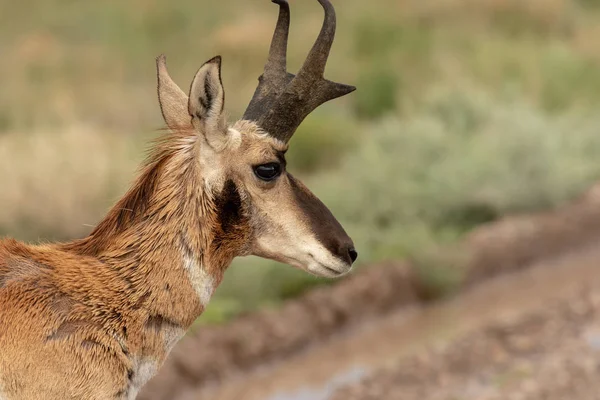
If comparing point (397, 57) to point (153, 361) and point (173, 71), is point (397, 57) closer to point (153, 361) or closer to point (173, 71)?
point (173, 71)

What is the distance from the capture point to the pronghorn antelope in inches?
166

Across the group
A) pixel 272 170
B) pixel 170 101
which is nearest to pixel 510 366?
pixel 272 170

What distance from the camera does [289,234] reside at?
466 cm

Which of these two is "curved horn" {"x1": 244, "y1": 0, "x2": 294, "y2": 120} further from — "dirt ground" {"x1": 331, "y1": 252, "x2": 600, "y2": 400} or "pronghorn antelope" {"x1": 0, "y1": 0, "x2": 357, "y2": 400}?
"dirt ground" {"x1": 331, "y1": 252, "x2": 600, "y2": 400}

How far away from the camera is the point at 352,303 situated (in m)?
11.2

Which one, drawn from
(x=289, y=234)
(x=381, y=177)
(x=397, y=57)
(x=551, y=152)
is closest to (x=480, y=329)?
(x=381, y=177)

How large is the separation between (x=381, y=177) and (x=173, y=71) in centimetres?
498

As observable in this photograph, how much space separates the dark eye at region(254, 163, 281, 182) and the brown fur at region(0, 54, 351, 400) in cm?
3

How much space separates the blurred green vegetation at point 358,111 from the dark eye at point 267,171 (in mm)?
5264

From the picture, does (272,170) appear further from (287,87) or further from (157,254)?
(157,254)

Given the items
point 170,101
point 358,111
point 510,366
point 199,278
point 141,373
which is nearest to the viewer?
point 141,373

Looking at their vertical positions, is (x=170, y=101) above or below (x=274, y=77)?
below

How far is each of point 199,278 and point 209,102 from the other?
2.59 ft

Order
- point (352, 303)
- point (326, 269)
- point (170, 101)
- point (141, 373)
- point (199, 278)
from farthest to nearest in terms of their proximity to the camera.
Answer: point (352, 303), point (170, 101), point (326, 269), point (199, 278), point (141, 373)
